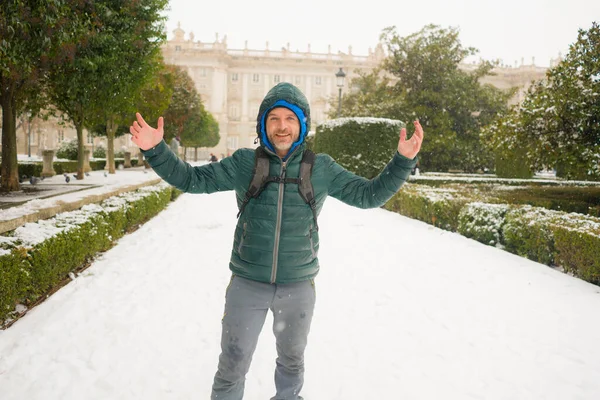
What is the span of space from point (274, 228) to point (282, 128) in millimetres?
498

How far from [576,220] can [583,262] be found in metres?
1.17

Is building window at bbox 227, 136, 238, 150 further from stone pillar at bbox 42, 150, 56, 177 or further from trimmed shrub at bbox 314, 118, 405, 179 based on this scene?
trimmed shrub at bbox 314, 118, 405, 179

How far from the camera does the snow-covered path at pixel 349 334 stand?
2.75 m

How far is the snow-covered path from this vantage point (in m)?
2.75

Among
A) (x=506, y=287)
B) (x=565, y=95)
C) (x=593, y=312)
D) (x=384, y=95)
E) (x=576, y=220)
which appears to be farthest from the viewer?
(x=384, y=95)

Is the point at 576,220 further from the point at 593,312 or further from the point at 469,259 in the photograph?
the point at 593,312

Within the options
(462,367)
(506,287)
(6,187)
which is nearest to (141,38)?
(6,187)

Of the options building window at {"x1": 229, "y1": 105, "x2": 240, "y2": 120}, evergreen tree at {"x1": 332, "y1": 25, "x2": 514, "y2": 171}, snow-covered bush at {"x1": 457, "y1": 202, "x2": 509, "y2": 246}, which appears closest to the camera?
snow-covered bush at {"x1": 457, "y1": 202, "x2": 509, "y2": 246}

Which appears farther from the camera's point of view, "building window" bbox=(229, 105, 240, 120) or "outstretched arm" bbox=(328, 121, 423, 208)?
"building window" bbox=(229, 105, 240, 120)

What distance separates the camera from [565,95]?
1008 cm

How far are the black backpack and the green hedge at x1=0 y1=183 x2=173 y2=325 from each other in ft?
7.97

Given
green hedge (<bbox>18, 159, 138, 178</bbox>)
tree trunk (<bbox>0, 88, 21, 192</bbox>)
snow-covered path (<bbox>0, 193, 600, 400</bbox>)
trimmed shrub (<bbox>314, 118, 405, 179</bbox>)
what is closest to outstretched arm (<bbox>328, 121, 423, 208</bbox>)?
snow-covered path (<bbox>0, 193, 600, 400</bbox>)

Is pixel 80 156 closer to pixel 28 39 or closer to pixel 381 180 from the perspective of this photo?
pixel 28 39

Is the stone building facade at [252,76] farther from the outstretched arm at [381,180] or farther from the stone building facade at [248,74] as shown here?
the outstretched arm at [381,180]
